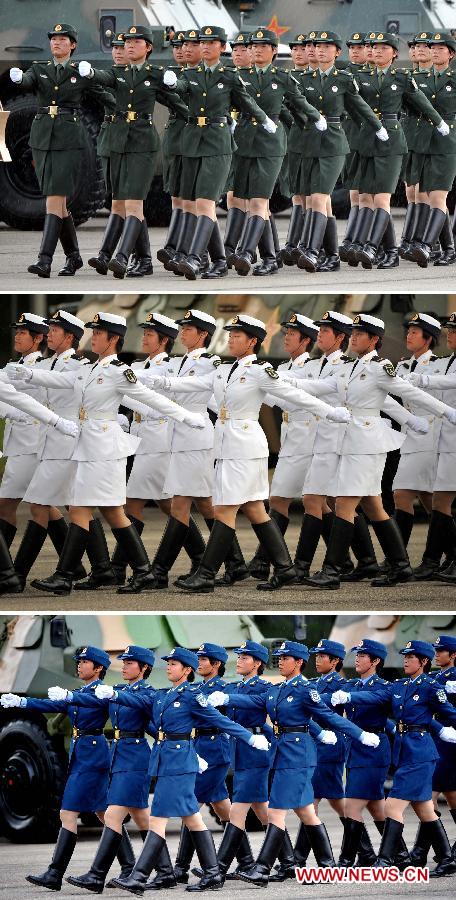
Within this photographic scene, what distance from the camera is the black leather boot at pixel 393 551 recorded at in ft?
41.2

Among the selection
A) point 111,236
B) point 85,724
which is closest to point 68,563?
point 85,724

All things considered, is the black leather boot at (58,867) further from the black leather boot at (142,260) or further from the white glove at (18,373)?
the black leather boot at (142,260)

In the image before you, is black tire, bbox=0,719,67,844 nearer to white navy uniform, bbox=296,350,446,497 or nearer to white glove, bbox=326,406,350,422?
white navy uniform, bbox=296,350,446,497

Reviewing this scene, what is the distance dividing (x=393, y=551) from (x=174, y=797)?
249cm

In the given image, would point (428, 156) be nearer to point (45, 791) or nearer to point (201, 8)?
point (201, 8)

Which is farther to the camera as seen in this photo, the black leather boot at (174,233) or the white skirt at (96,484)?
the black leather boot at (174,233)

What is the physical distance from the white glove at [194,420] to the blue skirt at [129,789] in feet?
6.27

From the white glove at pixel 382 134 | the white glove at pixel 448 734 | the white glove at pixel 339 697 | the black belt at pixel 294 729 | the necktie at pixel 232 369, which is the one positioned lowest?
the white glove at pixel 448 734

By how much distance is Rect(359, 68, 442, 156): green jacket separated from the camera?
1455 cm

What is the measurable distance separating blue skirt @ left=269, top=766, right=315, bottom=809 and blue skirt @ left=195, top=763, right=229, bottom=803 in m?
0.40

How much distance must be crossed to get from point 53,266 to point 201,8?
12.2 feet

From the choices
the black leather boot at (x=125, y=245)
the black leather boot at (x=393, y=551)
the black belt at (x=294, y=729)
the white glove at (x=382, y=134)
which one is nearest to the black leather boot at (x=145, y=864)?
the black belt at (x=294, y=729)

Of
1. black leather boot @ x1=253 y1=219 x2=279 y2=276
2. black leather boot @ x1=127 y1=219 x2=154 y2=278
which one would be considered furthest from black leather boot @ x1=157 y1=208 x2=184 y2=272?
black leather boot @ x1=253 y1=219 x2=279 y2=276

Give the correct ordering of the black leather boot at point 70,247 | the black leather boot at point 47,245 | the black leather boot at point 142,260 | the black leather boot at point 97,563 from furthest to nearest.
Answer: the black leather boot at point 142,260 → the black leather boot at point 70,247 → the black leather boot at point 47,245 → the black leather boot at point 97,563
